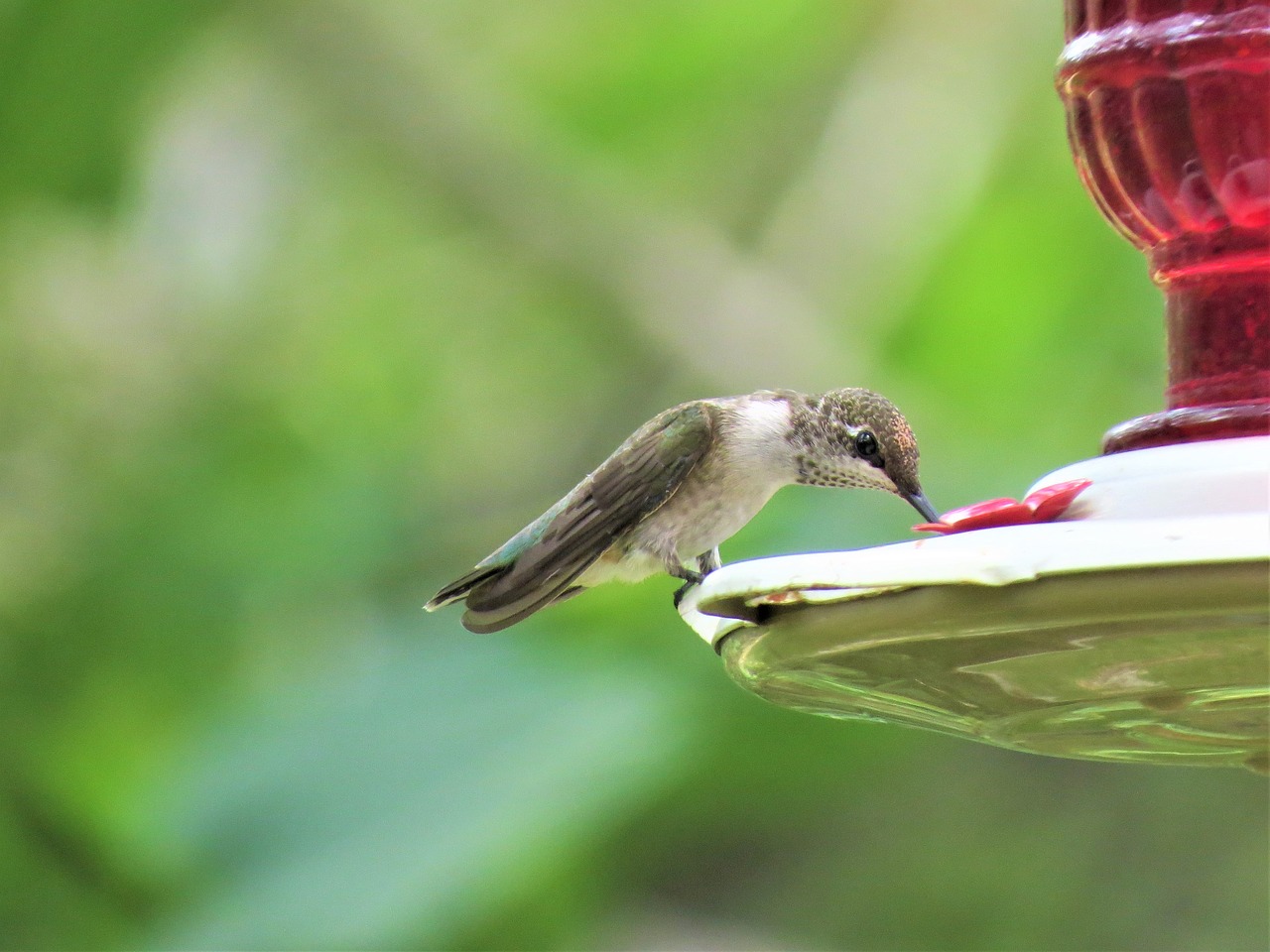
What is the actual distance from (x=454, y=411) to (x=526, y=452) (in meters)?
0.37

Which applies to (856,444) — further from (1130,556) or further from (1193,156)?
(1130,556)

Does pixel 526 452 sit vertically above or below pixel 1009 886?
above

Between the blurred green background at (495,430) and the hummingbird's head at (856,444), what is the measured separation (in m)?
1.16

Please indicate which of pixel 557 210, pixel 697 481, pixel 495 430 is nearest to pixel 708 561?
pixel 697 481

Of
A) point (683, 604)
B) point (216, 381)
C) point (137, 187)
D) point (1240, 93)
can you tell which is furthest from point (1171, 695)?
point (216, 381)

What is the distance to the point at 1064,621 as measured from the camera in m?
1.46

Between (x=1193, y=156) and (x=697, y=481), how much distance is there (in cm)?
133

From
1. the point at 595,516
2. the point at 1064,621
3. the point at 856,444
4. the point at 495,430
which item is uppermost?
the point at 495,430

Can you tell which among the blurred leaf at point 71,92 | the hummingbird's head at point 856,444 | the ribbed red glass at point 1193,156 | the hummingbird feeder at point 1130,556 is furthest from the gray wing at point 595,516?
the blurred leaf at point 71,92

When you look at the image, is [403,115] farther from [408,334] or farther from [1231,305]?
[1231,305]

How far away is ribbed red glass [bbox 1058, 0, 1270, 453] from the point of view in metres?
2.08

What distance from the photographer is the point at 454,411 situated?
23.7 ft

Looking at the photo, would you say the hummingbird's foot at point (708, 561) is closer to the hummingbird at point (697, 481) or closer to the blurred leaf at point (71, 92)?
the hummingbird at point (697, 481)

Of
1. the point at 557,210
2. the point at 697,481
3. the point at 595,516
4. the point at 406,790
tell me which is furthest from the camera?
the point at 557,210
